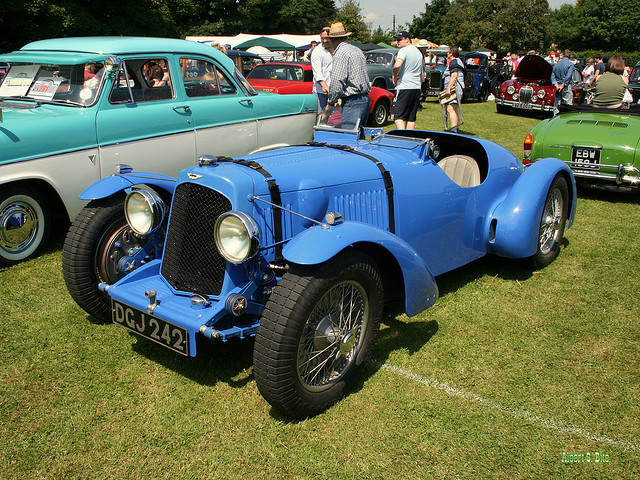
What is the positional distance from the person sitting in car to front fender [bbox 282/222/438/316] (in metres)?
6.93

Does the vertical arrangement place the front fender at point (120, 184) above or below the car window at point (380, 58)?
below

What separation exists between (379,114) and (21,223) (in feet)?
31.6

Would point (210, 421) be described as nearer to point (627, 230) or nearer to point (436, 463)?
point (436, 463)

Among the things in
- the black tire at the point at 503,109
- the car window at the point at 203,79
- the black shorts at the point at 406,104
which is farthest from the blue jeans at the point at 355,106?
the black tire at the point at 503,109

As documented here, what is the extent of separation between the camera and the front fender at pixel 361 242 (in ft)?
8.64

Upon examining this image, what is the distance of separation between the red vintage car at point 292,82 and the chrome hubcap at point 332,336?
851 cm

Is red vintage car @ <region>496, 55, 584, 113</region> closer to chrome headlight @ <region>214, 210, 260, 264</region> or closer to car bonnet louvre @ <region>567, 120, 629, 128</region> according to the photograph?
car bonnet louvre @ <region>567, 120, 629, 128</region>

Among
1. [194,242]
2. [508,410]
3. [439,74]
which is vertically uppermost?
[439,74]

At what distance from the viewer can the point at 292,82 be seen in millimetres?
11477

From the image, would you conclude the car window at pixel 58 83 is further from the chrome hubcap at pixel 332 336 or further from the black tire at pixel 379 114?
the black tire at pixel 379 114

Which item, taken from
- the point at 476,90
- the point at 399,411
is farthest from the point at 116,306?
the point at 476,90

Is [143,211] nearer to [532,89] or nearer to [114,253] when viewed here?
[114,253]

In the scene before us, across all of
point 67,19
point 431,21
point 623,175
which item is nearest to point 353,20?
point 431,21

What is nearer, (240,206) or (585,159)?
(240,206)
